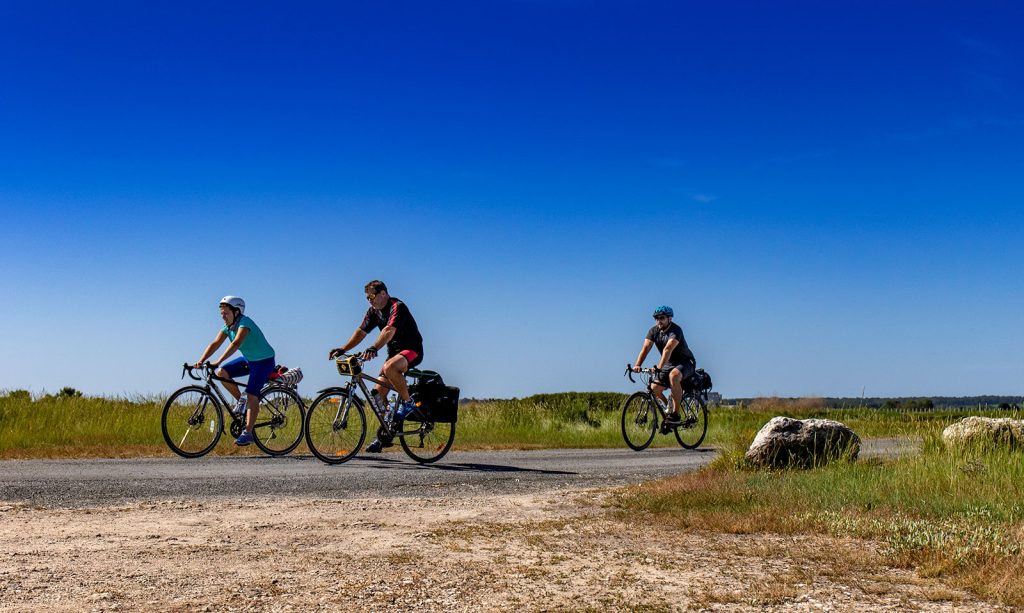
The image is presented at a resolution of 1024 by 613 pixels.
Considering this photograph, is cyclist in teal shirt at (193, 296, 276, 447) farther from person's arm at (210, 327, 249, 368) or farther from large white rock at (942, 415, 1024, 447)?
large white rock at (942, 415, 1024, 447)

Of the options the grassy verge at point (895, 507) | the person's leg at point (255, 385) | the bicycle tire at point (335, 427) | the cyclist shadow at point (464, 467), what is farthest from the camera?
the person's leg at point (255, 385)

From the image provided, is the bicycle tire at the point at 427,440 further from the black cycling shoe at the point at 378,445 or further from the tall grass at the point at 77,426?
the tall grass at the point at 77,426

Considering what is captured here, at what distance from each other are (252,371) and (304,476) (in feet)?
9.56

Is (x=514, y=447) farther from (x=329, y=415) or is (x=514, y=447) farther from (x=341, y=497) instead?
(x=341, y=497)

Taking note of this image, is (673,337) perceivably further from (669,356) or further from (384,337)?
(384,337)

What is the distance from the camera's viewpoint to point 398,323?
11.7 m

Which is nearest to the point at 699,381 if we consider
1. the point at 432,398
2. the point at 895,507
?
the point at 432,398

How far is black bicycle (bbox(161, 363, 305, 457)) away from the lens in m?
12.9

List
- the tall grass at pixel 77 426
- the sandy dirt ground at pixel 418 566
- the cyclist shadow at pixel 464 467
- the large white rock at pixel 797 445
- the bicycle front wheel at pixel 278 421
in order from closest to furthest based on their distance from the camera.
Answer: the sandy dirt ground at pixel 418 566 → the large white rock at pixel 797 445 → the cyclist shadow at pixel 464 467 → the bicycle front wheel at pixel 278 421 → the tall grass at pixel 77 426

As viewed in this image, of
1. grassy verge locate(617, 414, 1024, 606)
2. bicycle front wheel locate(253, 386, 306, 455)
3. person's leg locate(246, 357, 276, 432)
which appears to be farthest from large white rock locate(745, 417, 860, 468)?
person's leg locate(246, 357, 276, 432)

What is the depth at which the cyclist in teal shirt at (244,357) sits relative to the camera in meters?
12.7

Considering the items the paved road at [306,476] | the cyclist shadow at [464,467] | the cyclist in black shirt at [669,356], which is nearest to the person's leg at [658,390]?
the cyclist in black shirt at [669,356]

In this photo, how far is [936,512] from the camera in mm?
7426

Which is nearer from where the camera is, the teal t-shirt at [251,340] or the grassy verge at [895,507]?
the grassy verge at [895,507]
